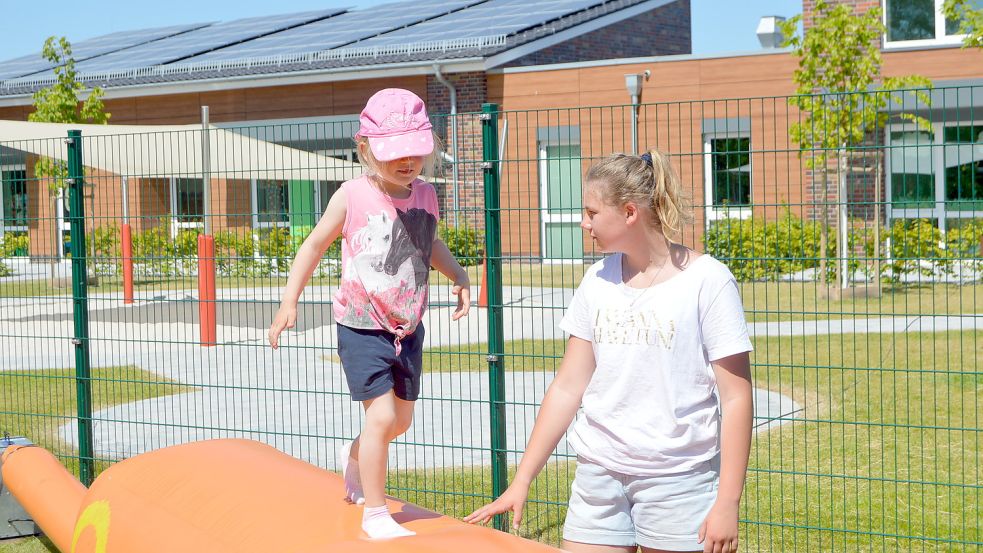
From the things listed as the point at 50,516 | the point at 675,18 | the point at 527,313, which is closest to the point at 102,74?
the point at 675,18

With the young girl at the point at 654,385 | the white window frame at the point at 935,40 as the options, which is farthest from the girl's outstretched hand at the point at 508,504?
the white window frame at the point at 935,40

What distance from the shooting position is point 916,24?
20.5 metres

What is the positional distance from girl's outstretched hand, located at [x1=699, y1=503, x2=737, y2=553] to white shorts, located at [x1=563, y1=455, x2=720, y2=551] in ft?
0.32

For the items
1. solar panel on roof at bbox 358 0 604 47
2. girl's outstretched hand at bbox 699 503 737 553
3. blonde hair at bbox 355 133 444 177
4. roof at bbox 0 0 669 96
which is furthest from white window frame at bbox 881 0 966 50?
girl's outstretched hand at bbox 699 503 737 553

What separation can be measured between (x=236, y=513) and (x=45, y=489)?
212 centimetres

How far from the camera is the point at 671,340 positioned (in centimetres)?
296

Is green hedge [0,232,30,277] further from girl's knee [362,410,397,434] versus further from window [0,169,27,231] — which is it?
girl's knee [362,410,397,434]

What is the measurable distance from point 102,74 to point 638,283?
27.5 metres

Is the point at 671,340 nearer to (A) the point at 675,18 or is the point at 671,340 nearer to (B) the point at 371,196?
(B) the point at 371,196

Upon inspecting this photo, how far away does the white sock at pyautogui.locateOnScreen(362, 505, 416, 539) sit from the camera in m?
3.28

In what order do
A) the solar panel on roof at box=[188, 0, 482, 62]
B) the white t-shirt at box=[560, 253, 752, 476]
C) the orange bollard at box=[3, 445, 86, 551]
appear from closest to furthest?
1. the white t-shirt at box=[560, 253, 752, 476]
2. the orange bollard at box=[3, 445, 86, 551]
3. the solar panel on roof at box=[188, 0, 482, 62]

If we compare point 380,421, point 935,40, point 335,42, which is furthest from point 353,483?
point 335,42

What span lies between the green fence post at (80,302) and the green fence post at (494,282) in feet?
8.89

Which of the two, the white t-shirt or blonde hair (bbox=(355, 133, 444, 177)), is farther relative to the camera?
blonde hair (bbox=(355, 133, 444, 177))
